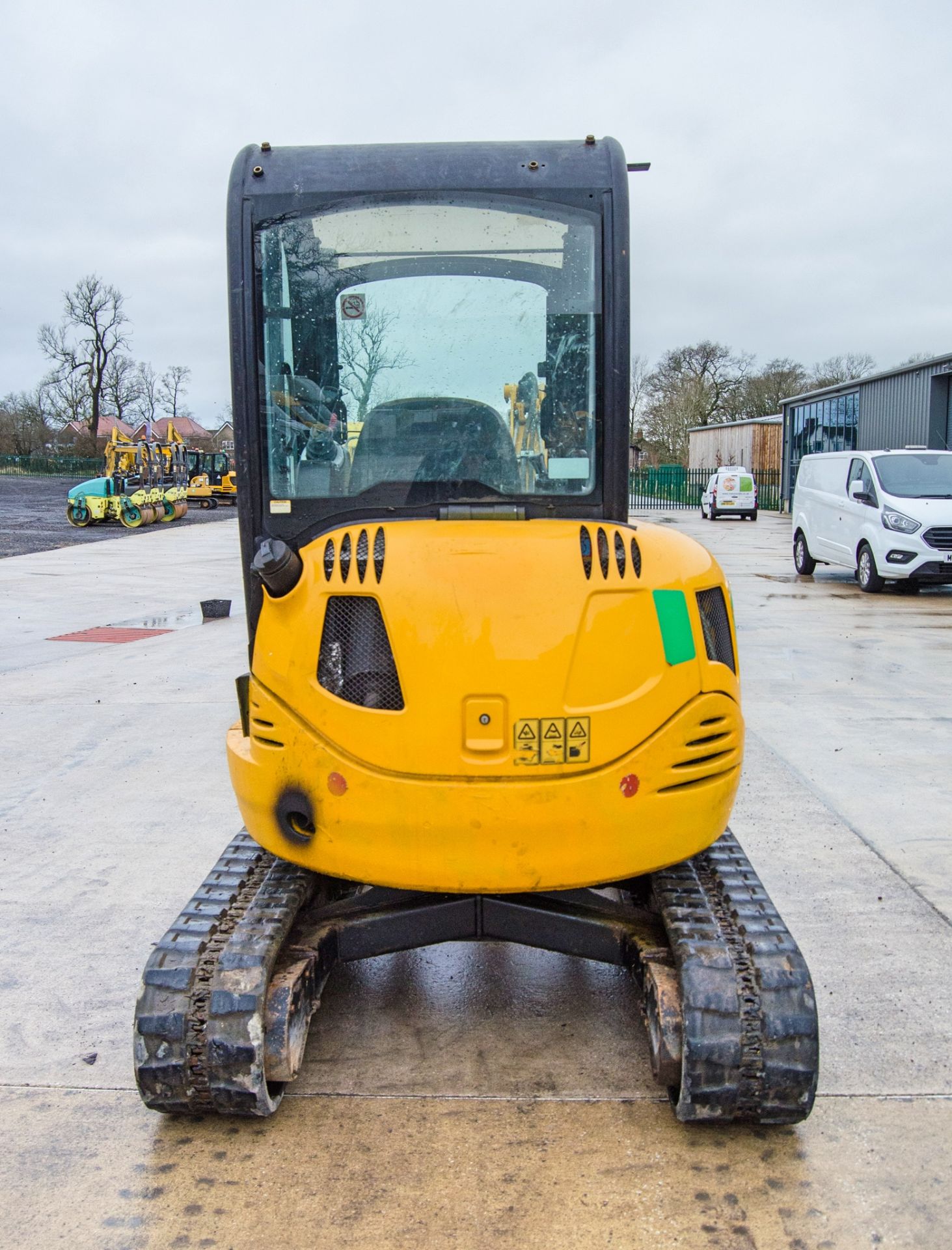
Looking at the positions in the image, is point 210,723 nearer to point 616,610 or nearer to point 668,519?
point 616,610

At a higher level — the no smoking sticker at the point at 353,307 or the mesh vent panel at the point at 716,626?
the no smoking sticker at the point at 353,307

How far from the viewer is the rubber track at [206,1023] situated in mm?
2795

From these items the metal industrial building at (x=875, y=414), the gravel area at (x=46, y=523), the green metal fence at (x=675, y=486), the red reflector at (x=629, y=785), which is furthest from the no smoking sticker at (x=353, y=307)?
the green metal fence at (x=675, y=486)

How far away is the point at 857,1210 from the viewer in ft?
8.58

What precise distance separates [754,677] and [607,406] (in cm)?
608

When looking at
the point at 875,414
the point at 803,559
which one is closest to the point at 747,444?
the point at 875,414

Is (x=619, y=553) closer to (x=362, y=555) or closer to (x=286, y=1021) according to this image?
(x=362, y=555)

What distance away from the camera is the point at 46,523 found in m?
33.5

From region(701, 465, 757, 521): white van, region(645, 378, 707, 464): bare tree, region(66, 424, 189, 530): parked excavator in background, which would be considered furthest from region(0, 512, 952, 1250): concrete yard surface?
region(645, 378, 707, 464): bare tree

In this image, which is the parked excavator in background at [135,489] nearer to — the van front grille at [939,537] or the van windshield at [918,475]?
the van windshield at [918,475]

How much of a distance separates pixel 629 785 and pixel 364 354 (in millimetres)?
1552

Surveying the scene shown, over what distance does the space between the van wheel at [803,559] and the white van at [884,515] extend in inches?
12.8

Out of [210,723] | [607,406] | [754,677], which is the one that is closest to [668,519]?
[754,677]

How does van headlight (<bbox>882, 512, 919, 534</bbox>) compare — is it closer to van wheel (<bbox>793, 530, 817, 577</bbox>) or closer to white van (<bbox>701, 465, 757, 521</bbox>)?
van wheel (<bbox>793, 530, 817, 577</bbox>)
